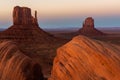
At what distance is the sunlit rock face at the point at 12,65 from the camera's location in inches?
512

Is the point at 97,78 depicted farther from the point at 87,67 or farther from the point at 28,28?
the point at 28,28

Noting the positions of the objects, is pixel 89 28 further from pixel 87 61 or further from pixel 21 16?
pixel 87 61

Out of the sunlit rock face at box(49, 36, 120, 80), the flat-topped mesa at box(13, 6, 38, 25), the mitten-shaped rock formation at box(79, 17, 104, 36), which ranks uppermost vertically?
the sunlit rock face at box(49, 36, 120, 80)

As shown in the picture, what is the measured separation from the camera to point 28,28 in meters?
129

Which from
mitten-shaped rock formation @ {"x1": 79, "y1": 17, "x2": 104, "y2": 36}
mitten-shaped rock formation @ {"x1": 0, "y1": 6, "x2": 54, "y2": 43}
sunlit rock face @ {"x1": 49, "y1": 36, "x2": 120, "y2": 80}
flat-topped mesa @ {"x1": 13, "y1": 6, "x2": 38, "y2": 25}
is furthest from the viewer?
mitten-shaped rock formation @ {"x1": 79, "y1": 17, "x2": 104, "y2": 36}

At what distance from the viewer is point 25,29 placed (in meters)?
129

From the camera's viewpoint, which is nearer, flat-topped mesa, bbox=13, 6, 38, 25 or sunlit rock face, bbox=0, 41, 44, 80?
sunlit rock face, bbox=0, 41, 44, 80

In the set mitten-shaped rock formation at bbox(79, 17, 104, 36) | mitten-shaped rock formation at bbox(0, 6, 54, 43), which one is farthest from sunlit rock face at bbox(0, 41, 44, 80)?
mitten-shaped rock formation at bbox(79, 17, 104, 36)

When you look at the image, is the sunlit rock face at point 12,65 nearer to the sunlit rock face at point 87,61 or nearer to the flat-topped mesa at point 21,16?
the sunlit rock face at point 87,61

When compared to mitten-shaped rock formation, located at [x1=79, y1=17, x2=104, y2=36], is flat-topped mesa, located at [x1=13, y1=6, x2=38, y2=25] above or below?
above

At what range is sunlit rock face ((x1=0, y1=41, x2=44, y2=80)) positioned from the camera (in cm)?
1302

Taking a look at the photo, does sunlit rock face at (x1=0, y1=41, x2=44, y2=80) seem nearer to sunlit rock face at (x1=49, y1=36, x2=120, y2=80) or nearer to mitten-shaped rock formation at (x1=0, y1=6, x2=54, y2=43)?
sunlit rock face at (x1=49, y1=36, x2=120, y2=80)

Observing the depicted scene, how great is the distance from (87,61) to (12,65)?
5.06 meters

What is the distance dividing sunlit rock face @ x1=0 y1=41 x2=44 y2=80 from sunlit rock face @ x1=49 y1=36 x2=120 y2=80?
379cm
